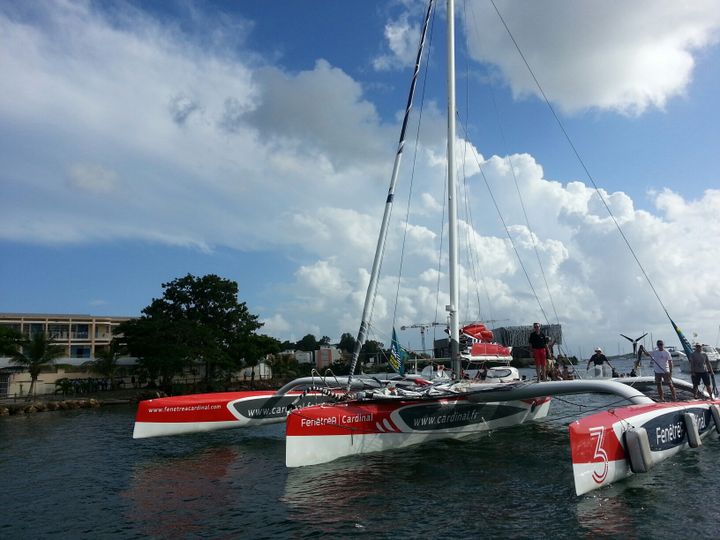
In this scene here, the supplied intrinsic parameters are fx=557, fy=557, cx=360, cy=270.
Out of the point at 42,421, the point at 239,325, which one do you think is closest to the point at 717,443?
the point at 42,421

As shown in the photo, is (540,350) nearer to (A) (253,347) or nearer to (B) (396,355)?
(B) (396,355)

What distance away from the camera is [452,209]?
13852 millimetres

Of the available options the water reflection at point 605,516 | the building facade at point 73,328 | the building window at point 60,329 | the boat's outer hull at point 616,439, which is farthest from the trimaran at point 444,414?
the building window at point 60,329

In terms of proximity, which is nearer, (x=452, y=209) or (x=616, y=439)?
(x=616, y=439)

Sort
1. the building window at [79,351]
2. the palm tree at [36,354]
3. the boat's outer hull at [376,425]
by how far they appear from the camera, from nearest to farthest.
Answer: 1. the boat's outer hull at [376,425]
2. the palm tree at [36,354]
3. the building window at [79,351]

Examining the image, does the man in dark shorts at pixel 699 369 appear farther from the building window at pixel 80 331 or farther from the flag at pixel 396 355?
the building window at pixel 80 331

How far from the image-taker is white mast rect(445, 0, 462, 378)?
13156 mm

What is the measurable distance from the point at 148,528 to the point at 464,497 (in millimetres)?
4385

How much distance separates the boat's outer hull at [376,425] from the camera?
10258 mm

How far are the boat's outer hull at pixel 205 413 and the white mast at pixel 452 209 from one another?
365 cm

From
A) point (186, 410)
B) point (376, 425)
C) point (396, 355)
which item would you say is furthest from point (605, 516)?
point (186, 410)

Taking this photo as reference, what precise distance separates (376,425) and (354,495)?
3089mm

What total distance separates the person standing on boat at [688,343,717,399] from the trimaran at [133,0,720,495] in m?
0.68

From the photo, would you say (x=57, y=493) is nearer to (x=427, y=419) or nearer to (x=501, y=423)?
(x=427, y=419)
